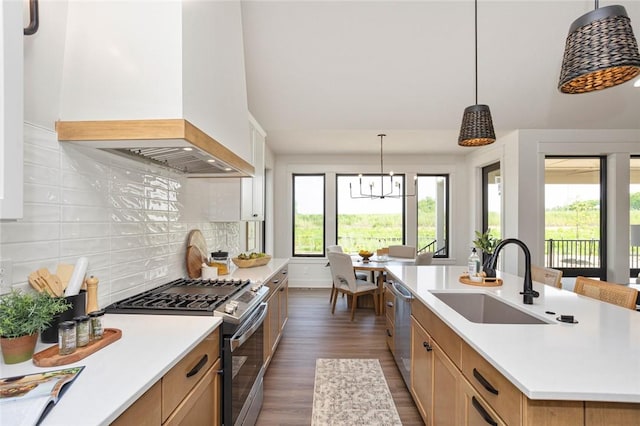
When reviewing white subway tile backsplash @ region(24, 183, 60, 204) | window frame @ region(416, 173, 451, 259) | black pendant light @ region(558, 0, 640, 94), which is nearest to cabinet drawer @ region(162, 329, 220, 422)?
white subway tile backsplash @ region(24, 183, 60, 204)

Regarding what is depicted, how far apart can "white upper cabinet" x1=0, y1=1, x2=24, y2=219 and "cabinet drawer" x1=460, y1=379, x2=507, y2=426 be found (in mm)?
1652

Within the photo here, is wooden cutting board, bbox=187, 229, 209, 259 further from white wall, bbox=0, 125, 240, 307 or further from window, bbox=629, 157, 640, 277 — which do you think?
window, bbox=629, 157, 640, 277

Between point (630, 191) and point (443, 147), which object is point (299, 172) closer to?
point (443, 147)

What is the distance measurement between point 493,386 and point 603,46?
132 centimetres

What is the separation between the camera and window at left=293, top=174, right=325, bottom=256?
6566 mm

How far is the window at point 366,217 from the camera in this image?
659 cm

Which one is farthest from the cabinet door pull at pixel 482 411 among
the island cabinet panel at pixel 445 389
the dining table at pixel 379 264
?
the dining table at pixel 379 264

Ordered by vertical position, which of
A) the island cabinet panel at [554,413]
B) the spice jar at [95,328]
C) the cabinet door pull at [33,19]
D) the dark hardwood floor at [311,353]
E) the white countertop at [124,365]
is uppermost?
the cabinet door pull at [33,19]

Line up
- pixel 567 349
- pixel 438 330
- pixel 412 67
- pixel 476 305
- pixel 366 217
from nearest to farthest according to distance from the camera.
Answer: pixel 567 349
pixel 438 330
pixel 476 305
pixel 412 67
pixel 366 217

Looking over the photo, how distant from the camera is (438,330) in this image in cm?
178

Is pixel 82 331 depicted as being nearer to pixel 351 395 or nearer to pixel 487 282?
pixel 351 395

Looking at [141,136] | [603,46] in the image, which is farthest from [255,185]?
[603,46]

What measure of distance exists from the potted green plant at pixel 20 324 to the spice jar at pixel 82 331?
89mm

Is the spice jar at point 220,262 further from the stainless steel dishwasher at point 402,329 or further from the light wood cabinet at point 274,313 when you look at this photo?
the stainless steel dishwasher at point 402,329
